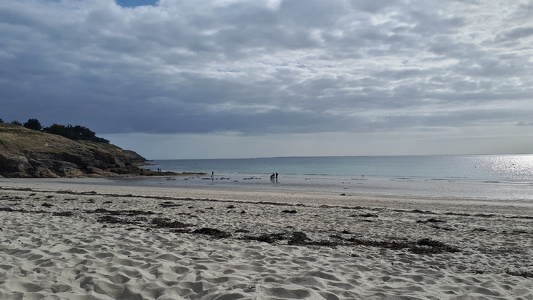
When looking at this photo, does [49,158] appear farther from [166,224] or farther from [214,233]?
[214,233]

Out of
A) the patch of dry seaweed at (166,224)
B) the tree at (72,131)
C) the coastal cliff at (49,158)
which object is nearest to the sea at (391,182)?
the coastal cliff at (49,158)

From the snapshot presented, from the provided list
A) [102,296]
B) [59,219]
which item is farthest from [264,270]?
[59,219]

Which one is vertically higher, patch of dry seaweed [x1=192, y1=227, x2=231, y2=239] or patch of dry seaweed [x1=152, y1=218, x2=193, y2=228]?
patch of dry seaweed [x1=192, y1=227, x2=231, y2=239]

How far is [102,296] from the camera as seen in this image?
4238mm

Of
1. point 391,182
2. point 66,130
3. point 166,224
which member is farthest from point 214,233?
point 66,130

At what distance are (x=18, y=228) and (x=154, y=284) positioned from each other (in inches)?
215

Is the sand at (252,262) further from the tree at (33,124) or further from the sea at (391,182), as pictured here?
the tree at (33,124)

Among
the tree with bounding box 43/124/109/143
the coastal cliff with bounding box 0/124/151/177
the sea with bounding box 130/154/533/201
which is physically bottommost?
the sea with bounding box 130/154/533/201

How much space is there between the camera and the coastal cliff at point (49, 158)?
2066 inches

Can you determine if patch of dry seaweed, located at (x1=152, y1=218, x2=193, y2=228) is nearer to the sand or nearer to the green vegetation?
the sand

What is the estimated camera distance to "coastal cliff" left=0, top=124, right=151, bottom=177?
52.5 meters

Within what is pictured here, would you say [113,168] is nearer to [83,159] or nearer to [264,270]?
[83,159]

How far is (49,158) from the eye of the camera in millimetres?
58406

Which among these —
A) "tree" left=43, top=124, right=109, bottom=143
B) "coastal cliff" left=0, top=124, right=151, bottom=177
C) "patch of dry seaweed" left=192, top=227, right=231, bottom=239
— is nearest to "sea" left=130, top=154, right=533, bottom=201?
"coastal cliff" left=0, top=124, right=151, bottom=177
